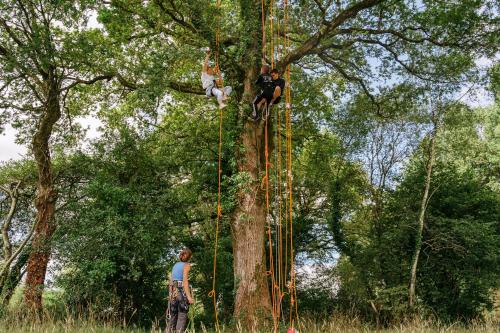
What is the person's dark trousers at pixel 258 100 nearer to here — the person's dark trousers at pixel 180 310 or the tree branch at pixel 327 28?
the tree branch at pixel 327 28

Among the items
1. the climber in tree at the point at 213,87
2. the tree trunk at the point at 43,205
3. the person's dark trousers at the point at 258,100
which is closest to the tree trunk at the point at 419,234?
the person's dark trousers at the point at 258,100

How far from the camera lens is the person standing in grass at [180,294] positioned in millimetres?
7652

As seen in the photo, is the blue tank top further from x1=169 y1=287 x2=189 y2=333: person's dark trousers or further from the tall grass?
the tall grass

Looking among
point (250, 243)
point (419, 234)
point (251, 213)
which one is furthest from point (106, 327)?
point (419, 234)

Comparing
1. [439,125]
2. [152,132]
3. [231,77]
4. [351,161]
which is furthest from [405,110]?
[152,132]

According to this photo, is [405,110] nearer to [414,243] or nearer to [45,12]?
[414,243]

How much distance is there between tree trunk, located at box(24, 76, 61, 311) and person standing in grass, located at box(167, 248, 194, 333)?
548cm

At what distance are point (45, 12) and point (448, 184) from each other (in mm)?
14098

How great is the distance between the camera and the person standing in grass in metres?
7.65

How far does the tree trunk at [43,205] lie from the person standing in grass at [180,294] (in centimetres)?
548

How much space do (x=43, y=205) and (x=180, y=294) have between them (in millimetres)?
6819

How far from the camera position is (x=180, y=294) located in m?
7.75

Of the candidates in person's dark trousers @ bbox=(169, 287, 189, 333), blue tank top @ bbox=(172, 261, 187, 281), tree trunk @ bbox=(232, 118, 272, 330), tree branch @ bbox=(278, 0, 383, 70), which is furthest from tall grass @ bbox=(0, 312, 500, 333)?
tree branch @ bbox=(278, 0, 383, 70)

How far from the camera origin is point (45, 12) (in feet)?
35.3
